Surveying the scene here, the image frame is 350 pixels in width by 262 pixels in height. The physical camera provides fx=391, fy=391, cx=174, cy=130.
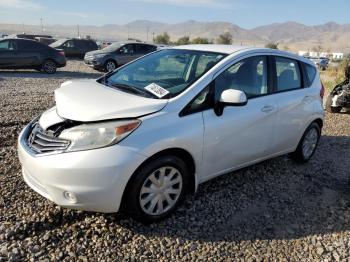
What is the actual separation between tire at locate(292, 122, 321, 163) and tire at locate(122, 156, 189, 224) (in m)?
2.47

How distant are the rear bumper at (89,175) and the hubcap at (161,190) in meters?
0.28

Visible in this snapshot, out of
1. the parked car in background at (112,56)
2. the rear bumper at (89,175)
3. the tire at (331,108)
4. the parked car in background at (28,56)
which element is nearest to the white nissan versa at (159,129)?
the rear bumper at (89,175)

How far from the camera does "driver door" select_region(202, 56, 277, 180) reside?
157 inches

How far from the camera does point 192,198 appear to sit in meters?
4.38

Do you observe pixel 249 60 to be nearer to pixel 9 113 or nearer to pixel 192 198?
pixel 192 198

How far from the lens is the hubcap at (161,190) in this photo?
3.61m

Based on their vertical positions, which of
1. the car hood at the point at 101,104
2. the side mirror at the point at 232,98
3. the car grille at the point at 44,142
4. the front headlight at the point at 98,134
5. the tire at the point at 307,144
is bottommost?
the tire at the point at 307,144

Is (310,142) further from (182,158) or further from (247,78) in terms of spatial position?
(182,158)

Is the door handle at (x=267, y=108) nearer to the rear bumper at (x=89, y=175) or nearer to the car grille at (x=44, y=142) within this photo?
the rear bumper at (x=89, y=175)

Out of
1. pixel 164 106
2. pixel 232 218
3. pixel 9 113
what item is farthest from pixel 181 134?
pixel 9 113

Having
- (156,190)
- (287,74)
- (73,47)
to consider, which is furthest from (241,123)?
(73,47)

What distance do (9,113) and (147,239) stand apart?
5097 mm

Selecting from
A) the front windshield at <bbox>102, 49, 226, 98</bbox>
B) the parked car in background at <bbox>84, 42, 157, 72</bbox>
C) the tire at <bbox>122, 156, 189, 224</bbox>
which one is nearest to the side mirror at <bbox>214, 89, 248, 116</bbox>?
the front windshield at <bbox>102, 49, 226, 98</bbox>

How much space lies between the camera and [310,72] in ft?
18.8
